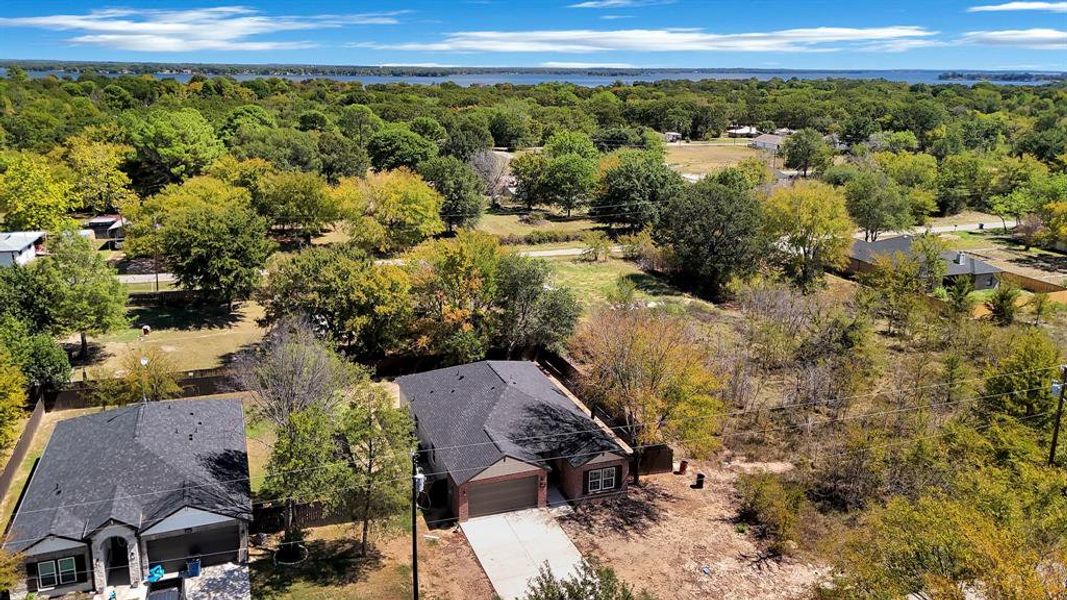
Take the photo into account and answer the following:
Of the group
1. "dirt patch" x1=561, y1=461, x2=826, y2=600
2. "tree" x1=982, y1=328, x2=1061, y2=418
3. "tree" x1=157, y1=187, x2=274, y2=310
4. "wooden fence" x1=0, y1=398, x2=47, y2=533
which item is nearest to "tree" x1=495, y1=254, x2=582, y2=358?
"dirt patch" x1=561, y1=461, x2=826, y2=600

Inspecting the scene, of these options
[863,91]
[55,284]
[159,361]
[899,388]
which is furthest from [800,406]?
[863,91]

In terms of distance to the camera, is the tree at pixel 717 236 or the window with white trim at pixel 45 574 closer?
the window with white trim at pixel 45 574

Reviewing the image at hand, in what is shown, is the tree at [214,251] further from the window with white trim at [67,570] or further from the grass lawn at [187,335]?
the window with white trim at [67,570]

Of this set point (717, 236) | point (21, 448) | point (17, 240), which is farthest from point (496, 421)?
point (17, 240)

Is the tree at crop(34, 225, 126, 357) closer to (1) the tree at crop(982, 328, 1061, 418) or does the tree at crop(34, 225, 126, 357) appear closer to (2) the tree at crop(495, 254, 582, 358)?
(2) the tree at crop(495, 254, 582, 358)

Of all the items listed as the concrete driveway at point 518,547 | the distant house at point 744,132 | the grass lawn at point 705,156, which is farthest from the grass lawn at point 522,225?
the distant house at point 744,132

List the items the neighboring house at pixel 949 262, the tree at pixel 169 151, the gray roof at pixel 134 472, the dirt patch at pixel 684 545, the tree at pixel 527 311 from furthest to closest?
the tree at pixel 169 151
the neighboring house at pixel 949 262
the tree at pixel 527 311
the dirt patch at pixel 684 545
the gray roof at pixel 134 472
